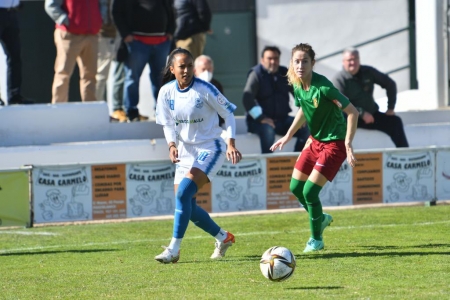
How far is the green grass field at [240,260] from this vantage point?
698cm

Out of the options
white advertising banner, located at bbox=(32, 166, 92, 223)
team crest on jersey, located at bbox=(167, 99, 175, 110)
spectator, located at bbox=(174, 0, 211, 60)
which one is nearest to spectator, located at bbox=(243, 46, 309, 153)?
spectator, located at bbox=(174, 0, 211, 60)

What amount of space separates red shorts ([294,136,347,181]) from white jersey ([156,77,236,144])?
0.94 m

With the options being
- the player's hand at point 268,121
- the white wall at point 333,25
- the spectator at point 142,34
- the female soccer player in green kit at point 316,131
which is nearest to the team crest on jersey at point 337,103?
the female soccer player in green kit at point 316,131

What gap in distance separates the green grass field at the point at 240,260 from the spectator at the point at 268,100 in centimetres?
172

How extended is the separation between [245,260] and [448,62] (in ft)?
29.0

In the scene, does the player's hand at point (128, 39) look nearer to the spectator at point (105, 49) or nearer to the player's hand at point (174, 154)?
the spectator at point (105, 49)

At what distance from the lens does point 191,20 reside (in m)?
14.5

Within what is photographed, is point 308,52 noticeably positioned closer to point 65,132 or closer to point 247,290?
point 247,290

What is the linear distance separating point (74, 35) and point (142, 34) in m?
0.98

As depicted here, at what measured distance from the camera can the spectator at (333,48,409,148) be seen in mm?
13516

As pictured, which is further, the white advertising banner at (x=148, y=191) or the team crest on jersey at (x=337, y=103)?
the white advertising banner at (x=148, y=191)

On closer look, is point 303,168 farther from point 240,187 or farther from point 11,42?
point 11,42

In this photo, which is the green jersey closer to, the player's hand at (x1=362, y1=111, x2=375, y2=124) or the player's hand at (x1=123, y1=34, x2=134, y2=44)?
the player's hand at (x1=362, y1=111, x2=375, y2=124)

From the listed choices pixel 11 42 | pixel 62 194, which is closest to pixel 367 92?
pixel 62 194
